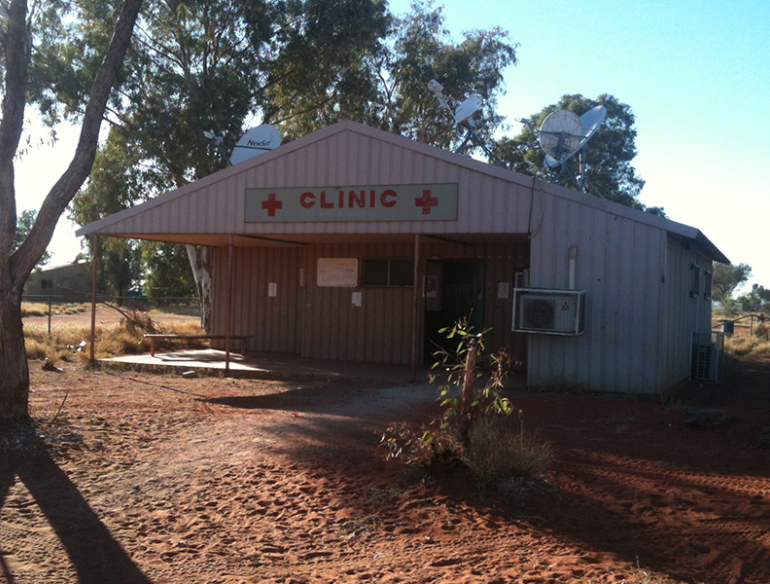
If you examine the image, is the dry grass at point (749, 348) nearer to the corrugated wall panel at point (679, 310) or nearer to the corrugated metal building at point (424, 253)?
the corrugated metal building at point (424, 253)

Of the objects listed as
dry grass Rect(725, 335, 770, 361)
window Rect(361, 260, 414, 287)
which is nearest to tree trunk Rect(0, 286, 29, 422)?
window Rect(361, 260, 414, 287)

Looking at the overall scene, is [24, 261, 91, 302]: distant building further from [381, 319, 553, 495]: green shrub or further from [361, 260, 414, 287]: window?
[381, 319, 553, 495]: green shrub

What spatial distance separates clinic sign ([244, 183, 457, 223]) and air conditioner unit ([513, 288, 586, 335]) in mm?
1772

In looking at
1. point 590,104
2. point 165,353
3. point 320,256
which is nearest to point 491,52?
point 590,104

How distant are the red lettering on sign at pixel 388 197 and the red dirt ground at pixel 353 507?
4164mm

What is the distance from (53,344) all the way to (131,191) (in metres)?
8.24

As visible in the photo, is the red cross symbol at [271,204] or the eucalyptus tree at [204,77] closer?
the red cross symbol at [271,204]

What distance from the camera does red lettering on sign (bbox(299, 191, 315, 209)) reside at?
13414 mm

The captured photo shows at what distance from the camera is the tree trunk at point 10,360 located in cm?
870

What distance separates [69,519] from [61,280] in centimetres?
5738

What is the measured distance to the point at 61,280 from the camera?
5903 centimetres

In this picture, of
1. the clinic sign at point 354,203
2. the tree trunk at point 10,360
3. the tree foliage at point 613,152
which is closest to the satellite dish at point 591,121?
the clinic sign at point 354,203

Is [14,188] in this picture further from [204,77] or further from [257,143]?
[204,77]

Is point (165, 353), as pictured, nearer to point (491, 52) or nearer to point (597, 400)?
point (597, 400)
